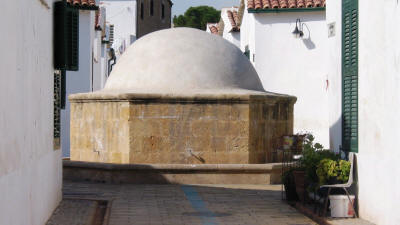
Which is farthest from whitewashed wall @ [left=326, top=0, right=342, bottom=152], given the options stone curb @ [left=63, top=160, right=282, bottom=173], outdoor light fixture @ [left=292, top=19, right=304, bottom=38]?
outdoor light fixture @ [left=292, top=19, right=304, bottom=38]

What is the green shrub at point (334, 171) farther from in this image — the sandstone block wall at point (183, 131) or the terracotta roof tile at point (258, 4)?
the terracotta roof tile at point (258, 4)

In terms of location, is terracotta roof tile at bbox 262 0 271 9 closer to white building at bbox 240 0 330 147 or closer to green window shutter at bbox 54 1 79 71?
white building at bbox 240 0 330 147

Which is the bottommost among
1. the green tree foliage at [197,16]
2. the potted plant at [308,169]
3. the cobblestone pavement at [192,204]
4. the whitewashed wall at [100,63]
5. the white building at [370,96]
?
the cobblestone pavement at [192,204]

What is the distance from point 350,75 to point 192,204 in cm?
358

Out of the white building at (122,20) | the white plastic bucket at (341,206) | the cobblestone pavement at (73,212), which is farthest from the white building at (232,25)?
the white plastic bucket at (341,206)

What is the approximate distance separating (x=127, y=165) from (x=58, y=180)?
3.88 m

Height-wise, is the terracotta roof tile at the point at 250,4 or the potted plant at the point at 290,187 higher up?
the terracotta roof tile at the point at 250,4

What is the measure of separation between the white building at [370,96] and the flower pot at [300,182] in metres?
0.75

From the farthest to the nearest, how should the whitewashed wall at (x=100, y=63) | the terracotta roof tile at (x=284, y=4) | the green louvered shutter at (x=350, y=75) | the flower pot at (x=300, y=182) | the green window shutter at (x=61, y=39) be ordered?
the whitewashed wall at (x=100, y=63), the terracotta roof tile at (x=284, y=4), the flower pot at (x=300, y=182), the green window shutter at (x=61, y=39), the green louvered shutter at (x=350, y=75)

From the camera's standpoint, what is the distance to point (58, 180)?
12.4 m

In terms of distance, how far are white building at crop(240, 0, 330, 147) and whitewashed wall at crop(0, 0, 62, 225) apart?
43.7ft

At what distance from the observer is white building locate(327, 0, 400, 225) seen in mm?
9297

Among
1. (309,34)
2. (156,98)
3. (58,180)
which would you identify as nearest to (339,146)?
(58,180)

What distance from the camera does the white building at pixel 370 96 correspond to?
9.30 m
